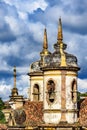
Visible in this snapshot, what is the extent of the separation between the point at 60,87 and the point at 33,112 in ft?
11.8

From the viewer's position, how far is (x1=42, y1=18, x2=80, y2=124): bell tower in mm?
39031

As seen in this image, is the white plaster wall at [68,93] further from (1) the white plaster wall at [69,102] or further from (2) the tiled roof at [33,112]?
(2) the tiled roof at [33,112]

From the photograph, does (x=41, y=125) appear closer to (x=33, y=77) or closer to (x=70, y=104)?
(x=70, y=104)

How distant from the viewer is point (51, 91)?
1554 inches

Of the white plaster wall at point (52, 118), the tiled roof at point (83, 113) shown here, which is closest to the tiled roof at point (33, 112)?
the white plaster wall at point (52, 118)

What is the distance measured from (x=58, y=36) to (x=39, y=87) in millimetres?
6929

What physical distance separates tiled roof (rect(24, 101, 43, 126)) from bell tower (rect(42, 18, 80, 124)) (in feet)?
3.39

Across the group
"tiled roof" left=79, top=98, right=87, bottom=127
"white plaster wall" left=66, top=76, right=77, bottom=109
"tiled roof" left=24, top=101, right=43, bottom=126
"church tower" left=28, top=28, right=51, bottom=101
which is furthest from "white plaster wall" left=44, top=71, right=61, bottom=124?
"church tower" left=28, top=28, right=51, bottom=101

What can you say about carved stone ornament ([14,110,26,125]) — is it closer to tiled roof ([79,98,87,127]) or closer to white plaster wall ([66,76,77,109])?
white plaster wall ([66,76,77,109])

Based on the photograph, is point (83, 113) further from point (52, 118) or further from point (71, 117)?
point (52, 118)

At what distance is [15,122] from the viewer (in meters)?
40.7

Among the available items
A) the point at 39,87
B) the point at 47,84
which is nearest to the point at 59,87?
the point at 47,84

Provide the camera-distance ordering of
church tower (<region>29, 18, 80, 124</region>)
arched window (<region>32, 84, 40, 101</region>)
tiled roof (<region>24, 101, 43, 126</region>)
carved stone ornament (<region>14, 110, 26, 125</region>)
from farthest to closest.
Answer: arched window (<region>32, 84, 40, 101</region>)
carved stone ornament (<region>14, 110, 26, 125</region>)
tiled roof (<region>24, 101, 43, 126</region>)
church tower (<region>29, 18, 80, 124</region>)

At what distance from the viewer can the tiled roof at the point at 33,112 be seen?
4056 centimetres
